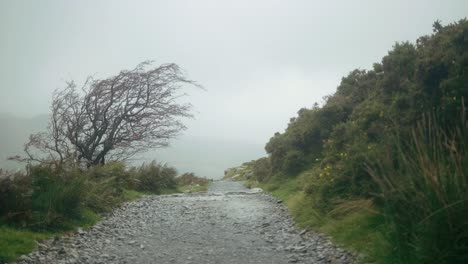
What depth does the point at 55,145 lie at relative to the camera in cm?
1631

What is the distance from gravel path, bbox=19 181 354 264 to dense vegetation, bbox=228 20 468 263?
24.4 inches

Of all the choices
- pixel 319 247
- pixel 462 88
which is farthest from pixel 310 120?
pixel 319 247

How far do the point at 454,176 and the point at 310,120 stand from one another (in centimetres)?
1217

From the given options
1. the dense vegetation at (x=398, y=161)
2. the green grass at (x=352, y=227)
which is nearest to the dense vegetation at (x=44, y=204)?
the green grass at (x=352, y=227)

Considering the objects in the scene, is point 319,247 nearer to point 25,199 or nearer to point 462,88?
point 462,88

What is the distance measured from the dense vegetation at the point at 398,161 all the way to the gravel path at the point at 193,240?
620mm

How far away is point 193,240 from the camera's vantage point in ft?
24.0

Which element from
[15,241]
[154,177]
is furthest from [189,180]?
[15,241]

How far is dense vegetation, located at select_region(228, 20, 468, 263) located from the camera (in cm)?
372

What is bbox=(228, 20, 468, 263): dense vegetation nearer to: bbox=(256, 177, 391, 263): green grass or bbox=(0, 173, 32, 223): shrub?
bbox=(256, 177, 391, 263): green grass

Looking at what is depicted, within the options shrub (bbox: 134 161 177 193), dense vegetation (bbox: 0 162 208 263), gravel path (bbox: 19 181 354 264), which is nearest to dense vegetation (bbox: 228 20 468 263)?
gravel path (bbox: 19 181 354 264)

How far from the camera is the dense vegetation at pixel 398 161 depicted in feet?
12.2

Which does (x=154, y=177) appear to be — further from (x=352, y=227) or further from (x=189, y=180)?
(x=352, y=227)

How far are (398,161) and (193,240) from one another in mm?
4108
